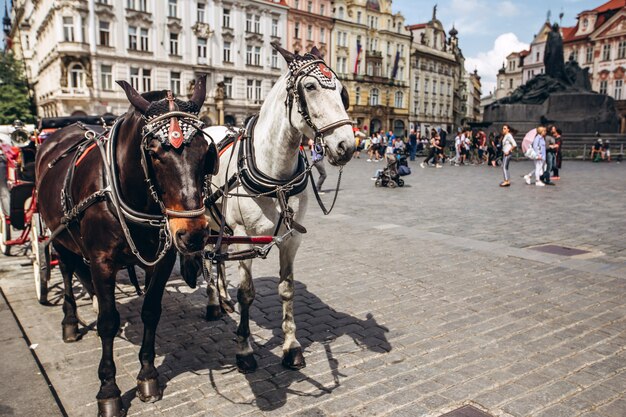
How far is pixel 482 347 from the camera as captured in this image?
439 cm

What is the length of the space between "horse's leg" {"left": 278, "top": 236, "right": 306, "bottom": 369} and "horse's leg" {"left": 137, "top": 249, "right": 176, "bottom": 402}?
0.97m

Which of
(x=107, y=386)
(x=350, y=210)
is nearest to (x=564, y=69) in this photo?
(x=350, y=210)

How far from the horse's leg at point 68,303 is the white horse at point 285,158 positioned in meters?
1.75

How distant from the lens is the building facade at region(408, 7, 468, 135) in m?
78.4

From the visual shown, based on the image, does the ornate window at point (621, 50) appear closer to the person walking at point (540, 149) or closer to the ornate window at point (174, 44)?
the ornate window at point (174, 44)

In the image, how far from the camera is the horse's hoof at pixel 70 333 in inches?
181

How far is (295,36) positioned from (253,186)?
193 ft

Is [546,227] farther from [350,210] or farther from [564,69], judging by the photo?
[564,69]

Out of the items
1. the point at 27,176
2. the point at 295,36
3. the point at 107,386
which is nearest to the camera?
the point at 107,386

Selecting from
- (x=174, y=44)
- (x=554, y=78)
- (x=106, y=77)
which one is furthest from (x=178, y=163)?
(x=174, y=44)

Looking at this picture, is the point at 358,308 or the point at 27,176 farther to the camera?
the point at 27,176

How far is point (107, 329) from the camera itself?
3.45 m

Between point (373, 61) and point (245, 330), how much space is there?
6987 cm

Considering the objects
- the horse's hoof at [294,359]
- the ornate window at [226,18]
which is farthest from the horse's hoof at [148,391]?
the ornate window at [226,18]
